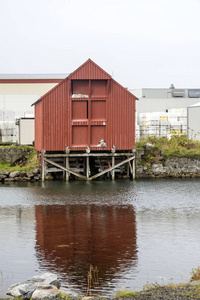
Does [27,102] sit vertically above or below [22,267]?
above

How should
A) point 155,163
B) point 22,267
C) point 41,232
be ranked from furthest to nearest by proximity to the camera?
1. point 155,163
2. point 41,232
3. point 22,267

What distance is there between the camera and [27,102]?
61.4 m

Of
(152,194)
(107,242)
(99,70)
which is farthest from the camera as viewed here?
(99,70)

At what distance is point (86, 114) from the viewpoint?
40.1 meters

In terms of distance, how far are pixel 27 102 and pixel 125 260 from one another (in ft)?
155

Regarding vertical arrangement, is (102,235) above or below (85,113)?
below

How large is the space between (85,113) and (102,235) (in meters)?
21.0

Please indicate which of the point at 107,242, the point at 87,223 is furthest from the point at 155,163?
the point at 107,242

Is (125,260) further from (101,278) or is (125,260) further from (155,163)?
(155,163)

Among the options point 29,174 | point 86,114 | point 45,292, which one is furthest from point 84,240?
point 29,174

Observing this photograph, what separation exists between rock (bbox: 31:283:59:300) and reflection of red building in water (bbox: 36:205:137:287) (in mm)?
1784

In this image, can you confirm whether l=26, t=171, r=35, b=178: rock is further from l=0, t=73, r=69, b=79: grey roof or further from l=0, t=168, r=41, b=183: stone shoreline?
l=0, t=73, r=69, b=79: grey roof

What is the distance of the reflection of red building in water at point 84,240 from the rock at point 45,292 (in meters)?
1.78

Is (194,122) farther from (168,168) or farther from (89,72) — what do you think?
(89,72)
